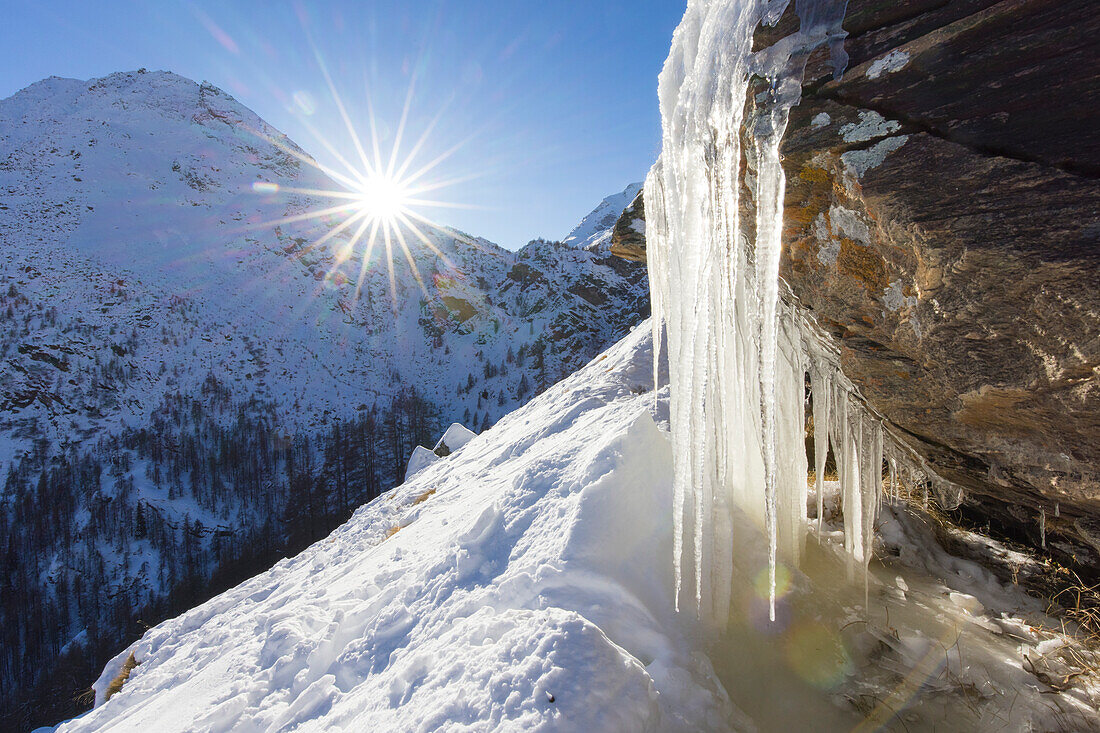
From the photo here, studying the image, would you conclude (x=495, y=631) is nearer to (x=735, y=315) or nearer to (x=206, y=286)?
(x=735, y=315)

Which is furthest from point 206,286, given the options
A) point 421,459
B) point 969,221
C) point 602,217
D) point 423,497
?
point 602,217

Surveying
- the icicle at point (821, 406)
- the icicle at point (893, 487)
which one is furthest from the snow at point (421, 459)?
the icicle at point (821, 406)

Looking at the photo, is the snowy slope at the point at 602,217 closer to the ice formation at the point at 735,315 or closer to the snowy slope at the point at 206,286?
the snowy slope at the point at 206,286

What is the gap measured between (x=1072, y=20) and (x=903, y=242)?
919 millimetres

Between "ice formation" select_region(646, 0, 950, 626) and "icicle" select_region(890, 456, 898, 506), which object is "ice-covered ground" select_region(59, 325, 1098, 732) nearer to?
"icicle" select_region(890, 456, 898, 506)

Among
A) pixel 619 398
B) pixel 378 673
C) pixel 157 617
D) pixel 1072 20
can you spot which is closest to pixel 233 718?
pixel 378 673

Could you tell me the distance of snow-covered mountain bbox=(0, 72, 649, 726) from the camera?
139ft

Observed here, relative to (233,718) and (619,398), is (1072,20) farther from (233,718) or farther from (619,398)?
(233,718)

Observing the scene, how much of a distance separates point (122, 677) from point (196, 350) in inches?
2575

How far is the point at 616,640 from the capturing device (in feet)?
9.12

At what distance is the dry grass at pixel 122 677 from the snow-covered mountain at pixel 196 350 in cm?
Result: 4407

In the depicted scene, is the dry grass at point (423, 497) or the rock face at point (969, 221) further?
the dry grass at point (423, 497)

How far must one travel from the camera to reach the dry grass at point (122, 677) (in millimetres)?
6486

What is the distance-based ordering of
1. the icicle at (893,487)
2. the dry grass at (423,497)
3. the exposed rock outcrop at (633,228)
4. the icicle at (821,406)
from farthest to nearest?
1. the dry grass at (423,497)
2. the exposed rock outcrop at (633,228)
3. the icicle at (893,487)
4. the icicle at (821,406)
